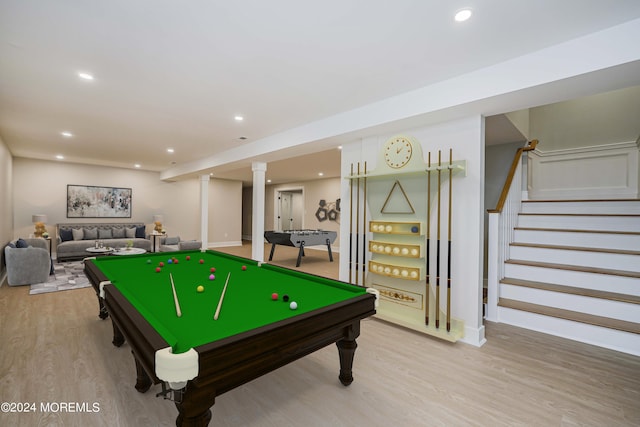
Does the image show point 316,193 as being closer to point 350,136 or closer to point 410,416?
point 350,136

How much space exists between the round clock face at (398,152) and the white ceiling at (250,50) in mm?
A: 524

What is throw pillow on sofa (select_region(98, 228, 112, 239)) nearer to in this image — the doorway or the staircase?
the doorway

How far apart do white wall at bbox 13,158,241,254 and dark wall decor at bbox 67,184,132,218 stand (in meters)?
0.12

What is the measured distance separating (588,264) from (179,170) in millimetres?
8457

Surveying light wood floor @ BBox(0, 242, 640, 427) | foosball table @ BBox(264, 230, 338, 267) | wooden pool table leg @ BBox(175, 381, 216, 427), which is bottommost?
light wood floor @ BBox(0, 242, 640, 427)

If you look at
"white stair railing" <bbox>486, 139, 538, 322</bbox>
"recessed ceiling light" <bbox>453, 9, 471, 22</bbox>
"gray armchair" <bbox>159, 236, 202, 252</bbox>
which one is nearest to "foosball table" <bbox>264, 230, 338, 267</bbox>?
"gray armchair" <bbox>159, 236, 202, 252</bbox>

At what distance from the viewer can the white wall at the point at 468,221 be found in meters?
2.92

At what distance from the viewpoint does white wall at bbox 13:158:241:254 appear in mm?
7211

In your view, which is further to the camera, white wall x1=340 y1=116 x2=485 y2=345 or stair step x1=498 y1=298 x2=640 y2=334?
white wall x1=340 y1=116 x2=485 y2=345

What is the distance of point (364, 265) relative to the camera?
12.2 ft

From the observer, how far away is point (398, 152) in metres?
3.29

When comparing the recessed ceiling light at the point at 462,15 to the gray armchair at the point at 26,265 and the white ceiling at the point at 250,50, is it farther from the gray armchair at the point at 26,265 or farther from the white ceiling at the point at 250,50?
the gray armchair at the point at 26,265

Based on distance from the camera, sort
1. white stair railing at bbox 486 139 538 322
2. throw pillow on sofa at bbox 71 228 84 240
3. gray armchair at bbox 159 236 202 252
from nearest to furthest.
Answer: white stair railing at bbox 486 139 538 322 → gray armchair at bbox 159 236 202 252 → throw pillow on sofa at bbox 71 228 84 240

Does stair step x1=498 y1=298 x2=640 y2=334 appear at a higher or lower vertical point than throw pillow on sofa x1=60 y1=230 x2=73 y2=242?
lower
